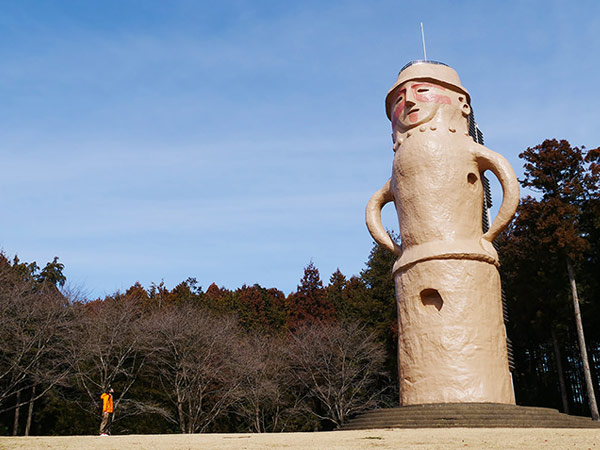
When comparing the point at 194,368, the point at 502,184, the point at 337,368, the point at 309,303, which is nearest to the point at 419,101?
the point at 502,184

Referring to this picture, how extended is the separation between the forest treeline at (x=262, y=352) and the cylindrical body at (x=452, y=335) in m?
9.35

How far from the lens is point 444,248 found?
510 inches

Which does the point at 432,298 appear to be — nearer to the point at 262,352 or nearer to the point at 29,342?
the point at 262,352

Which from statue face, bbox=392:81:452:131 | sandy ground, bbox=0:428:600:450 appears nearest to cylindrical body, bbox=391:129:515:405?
statue face, bbox=392:81:452:131

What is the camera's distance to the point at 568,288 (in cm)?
2177

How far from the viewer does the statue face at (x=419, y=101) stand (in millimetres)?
14125

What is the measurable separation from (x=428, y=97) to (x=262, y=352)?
51.5 ft

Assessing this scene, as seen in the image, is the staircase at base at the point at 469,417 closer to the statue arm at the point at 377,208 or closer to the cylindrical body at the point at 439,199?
the cylindrical body at the point at 439,199

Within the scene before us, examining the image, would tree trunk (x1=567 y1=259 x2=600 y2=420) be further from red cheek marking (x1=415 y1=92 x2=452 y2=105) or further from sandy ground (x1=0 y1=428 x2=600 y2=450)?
sandy ground (x1=0 y1=428 x2=600 y2=450)

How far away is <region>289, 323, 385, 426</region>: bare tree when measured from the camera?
82.9ft

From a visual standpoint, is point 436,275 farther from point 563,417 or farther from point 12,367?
point 12,367

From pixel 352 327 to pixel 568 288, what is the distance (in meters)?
9.74

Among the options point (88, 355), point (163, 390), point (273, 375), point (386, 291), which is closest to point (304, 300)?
point (386, 291)

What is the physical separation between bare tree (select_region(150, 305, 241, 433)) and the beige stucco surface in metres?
11.6
